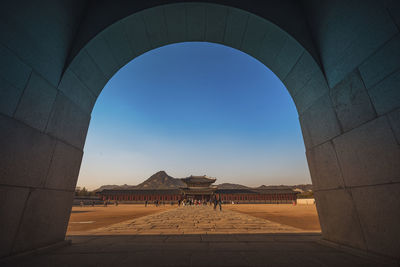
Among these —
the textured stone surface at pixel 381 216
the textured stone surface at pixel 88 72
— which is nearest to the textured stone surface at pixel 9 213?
the textured stone surface at pixel 88 72

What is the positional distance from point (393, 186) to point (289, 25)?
3398 millimetres

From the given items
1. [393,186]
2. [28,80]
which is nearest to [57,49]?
[28,80]

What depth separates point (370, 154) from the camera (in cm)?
242

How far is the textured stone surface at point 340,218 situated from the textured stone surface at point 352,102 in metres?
1.20

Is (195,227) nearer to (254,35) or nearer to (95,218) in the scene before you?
(254,35)

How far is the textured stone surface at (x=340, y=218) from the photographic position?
2635 mm

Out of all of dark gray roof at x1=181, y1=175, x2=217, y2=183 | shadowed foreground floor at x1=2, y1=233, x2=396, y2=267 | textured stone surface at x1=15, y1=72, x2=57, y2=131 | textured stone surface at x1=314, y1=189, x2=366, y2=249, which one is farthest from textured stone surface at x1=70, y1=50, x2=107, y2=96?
dark gray roof at x1=181, y1=175, x2=217, y2=183

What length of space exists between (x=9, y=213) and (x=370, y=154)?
16.9ft

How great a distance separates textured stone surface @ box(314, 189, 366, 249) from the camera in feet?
8.64

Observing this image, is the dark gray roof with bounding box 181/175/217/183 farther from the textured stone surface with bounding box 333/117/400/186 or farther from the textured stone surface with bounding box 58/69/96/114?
the textured stone surface with bounding box 333/117/400/186

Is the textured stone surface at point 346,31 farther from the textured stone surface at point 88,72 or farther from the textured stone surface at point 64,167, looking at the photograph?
the textured stone surface at point 64,167

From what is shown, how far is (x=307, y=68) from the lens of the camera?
11.8ft

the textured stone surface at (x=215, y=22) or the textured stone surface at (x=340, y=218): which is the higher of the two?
the textured stone surface at (x=215, y=22)

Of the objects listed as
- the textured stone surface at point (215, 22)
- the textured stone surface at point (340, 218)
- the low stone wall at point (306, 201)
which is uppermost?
the textured stone surface at point (215, 22)
